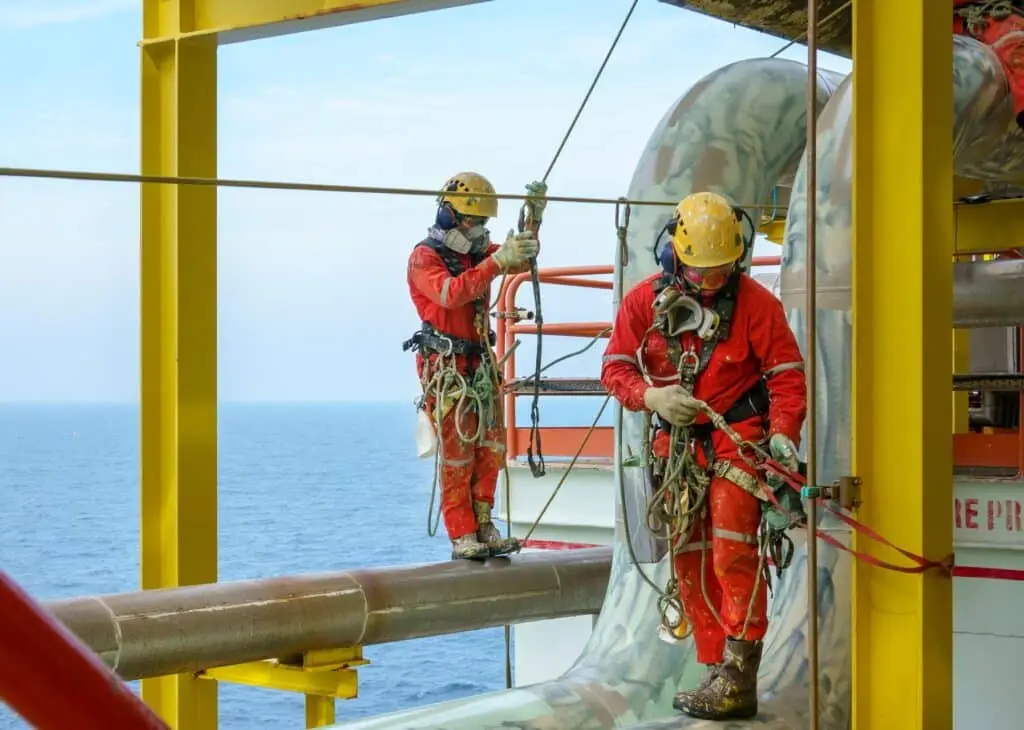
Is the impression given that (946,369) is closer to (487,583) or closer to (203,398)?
(487,583)

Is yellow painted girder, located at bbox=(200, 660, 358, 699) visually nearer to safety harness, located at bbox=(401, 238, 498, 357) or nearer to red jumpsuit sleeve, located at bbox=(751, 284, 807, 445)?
safety harness, located at bbox=(401, 238, 498, 357)

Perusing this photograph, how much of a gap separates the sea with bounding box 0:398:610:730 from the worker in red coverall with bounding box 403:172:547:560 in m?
2.20

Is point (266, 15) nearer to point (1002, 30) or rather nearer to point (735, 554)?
point (735, 554)

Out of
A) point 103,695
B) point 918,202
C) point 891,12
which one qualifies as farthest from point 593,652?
point 103,695

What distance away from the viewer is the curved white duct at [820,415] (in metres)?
5.25

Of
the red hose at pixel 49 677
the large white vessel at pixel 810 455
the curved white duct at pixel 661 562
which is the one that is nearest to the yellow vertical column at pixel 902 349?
the large white vessel at pixel 810 455

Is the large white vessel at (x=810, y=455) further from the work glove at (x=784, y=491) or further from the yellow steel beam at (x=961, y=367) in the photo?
the yellow steel beam at (x=961, y=367)

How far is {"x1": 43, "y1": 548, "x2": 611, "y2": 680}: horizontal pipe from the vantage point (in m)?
5.43

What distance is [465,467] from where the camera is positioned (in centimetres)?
639

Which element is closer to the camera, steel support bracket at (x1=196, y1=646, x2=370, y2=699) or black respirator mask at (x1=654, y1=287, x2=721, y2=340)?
black respirator mask at (x1=654, y1=287, x2=721, y2=340)

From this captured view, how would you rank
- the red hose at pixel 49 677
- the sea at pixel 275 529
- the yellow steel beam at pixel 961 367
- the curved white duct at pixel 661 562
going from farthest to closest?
the sea at pixel 275 529 → the yellow steel beam at pixel 961 367 → the curved white duct at pixel 661 562 → the red hose at pixel 49 677

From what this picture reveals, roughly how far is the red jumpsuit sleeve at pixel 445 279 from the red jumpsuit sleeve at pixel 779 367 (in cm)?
147

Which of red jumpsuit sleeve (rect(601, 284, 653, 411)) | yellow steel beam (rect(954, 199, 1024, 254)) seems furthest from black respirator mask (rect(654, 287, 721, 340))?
yellow steel beam (rect(954, 199, 1024, 254))

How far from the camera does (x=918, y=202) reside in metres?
4.51
